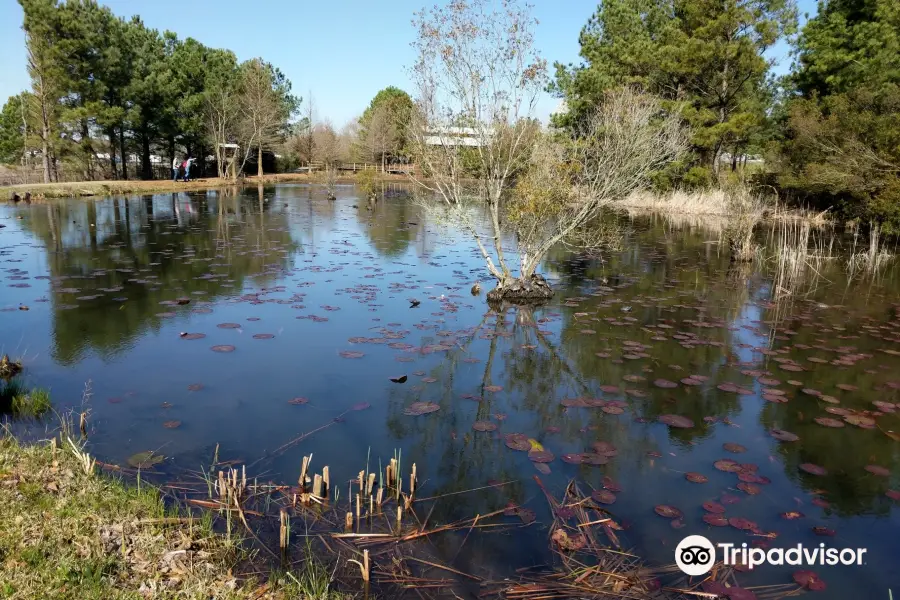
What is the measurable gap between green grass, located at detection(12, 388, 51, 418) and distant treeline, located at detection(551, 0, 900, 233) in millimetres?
18862

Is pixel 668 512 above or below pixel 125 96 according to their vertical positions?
below

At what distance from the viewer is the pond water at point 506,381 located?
4.31 meters

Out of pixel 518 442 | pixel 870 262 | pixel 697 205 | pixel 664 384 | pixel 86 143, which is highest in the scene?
pixel 86 143

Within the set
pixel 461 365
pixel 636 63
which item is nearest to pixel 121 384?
pixel 461 365

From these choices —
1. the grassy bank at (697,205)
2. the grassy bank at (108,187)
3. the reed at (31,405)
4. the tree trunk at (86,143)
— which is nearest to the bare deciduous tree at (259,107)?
the grassy bank at (108,187)

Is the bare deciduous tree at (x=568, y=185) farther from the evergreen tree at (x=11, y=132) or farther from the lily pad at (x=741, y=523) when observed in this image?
the evergreen tree at (x=11, y=132)

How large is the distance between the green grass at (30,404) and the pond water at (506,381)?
263mm

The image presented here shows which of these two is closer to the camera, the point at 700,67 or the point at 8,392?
the point at 8,392

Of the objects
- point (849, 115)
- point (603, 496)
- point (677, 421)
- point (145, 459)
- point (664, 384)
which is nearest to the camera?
point (603, 496)

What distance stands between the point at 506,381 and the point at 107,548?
4.26 m

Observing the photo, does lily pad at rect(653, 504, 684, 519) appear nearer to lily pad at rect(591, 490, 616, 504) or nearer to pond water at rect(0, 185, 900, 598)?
pond water at rect(0, 185, 900, 598)

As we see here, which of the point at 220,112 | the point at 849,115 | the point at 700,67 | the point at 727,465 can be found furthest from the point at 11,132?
the point at 727,465

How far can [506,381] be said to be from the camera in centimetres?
658

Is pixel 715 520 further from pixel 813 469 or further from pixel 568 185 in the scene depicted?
pixel 568 185
